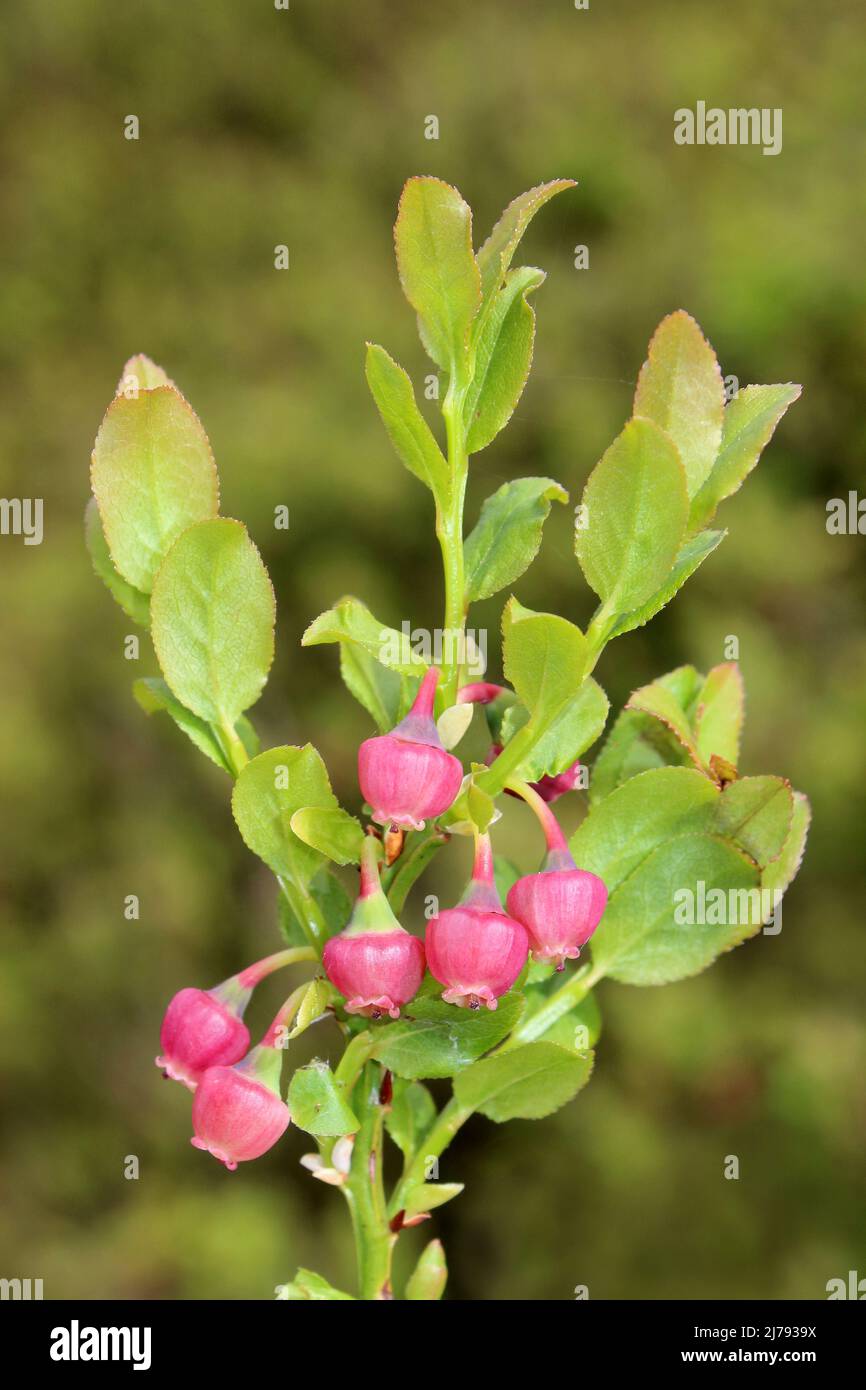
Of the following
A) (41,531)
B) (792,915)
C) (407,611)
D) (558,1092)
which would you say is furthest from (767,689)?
(558,1092)

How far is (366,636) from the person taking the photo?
394 mm

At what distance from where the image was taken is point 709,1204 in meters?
1.63

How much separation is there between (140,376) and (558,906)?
0.82 ft

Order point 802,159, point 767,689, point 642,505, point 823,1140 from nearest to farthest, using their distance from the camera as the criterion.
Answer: point 642,505, point 823,1140, point 767,689, point 802,159

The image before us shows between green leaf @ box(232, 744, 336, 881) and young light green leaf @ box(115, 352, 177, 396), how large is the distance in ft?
0.47

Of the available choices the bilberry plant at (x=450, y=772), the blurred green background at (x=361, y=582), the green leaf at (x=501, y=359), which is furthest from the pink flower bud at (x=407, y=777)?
the blurred green background at (x=361, y=582)

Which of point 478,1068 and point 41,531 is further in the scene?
point 41,531

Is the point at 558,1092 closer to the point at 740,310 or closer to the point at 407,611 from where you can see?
the point at 407,611

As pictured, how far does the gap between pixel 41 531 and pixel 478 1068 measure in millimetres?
1729

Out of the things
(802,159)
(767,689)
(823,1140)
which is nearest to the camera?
(823,1140)

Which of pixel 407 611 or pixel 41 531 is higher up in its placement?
pixel 41 531

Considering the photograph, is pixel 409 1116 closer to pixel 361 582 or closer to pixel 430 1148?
pixel 430 1148

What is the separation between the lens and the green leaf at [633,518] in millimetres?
366

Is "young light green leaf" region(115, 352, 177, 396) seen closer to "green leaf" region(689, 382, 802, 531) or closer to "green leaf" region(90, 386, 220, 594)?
"green leaf" region(90, 386, 220, 594)
